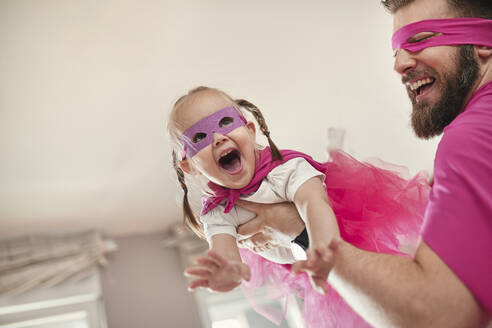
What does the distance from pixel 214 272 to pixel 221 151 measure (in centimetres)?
39

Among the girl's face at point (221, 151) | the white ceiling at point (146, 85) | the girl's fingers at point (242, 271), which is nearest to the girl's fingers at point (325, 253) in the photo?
the girl's fingers at point (242, 271)

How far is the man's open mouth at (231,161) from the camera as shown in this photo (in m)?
1.18

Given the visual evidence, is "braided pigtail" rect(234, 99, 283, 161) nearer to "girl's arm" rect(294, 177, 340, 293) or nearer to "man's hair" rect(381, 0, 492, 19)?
"girl's arm" rect(294, 177, 340, 293)

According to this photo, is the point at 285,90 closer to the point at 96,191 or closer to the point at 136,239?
the point at 96,191

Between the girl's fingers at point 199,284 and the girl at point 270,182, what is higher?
the girl at point 270,182

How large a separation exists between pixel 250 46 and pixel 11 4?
1286mm

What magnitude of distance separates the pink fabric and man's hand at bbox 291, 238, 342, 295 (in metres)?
0.37

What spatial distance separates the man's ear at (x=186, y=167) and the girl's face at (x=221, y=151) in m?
0.05

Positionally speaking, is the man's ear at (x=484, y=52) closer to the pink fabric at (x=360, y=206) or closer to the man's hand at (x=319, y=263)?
the pink fabric at (x=360, y=206)

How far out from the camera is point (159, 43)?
2641 mm

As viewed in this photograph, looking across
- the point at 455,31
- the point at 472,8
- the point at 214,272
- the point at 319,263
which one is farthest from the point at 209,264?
the point at 472,8

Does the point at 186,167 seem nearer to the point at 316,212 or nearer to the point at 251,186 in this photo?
the point at 251,186

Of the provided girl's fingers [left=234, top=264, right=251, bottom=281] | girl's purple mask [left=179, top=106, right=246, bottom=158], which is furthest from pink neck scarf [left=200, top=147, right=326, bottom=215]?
girl's fingers [left=234, top=264, right=251, bottom=281]

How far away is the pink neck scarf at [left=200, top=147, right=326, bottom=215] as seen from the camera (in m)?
1.19
